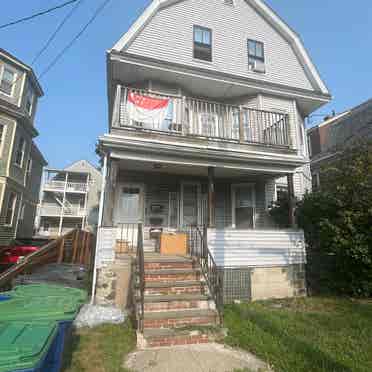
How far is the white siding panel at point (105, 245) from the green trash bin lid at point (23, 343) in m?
3.21

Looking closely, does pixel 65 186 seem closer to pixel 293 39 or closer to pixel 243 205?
pixel 243 205

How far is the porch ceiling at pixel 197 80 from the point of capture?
27.2 feet

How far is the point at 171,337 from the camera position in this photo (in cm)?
402

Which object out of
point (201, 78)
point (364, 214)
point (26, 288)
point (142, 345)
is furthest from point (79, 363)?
point (201, 78)

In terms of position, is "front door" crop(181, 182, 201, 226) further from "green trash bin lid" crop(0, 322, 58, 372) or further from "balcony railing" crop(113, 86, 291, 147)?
"green trash bin lid" crop(0, 322, 58, 372)

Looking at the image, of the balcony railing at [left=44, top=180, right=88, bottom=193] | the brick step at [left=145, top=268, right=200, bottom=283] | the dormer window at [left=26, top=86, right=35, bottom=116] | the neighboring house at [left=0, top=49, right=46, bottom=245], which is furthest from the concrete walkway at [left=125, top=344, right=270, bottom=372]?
the balcony railing at [left=44, top=180, right=88, bottom=193]

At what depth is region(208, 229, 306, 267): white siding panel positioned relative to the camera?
631 centimetres

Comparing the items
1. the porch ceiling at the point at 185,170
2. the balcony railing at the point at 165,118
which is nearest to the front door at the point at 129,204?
the porch ceiling at the point at 185,170

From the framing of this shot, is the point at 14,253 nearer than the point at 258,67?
Yes

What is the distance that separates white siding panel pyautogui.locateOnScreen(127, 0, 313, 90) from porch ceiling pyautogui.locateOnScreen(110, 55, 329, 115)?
0.65 meters

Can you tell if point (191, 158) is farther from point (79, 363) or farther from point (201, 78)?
point (79, 363)

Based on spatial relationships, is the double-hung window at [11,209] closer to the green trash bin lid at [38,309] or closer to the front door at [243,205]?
the front door at [243,205]

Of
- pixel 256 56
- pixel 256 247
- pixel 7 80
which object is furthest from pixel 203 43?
pixel 7 80

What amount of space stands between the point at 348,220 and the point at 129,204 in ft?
21.0
